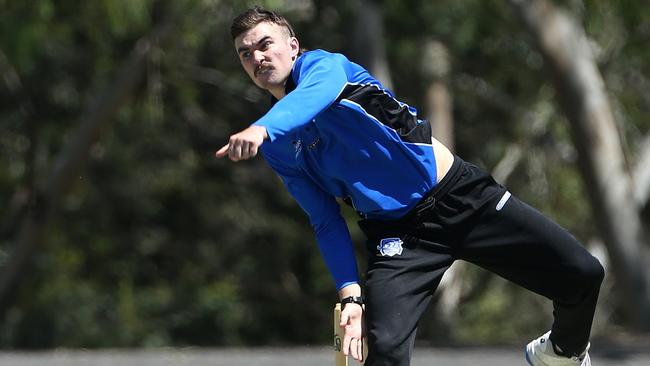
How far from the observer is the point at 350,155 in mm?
4449

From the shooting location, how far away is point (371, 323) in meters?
4.37

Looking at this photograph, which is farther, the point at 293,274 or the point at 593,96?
the point at 293,274

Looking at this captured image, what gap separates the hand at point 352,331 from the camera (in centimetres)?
434

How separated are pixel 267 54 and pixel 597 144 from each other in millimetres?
9408

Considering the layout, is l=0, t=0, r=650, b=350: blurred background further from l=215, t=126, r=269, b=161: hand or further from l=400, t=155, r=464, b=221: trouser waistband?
l=215, t=126, r=269, b=161: hand

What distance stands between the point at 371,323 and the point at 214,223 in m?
16.0

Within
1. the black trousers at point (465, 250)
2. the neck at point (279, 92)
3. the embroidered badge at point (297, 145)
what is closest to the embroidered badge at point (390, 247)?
Result: the black trousers at point (465, 250)

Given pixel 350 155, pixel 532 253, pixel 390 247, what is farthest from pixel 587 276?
pixel 350 155

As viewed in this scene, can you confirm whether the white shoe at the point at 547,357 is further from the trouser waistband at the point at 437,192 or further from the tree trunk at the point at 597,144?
the tree trunk at the point at 597,144

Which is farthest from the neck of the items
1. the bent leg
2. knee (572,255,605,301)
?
knee (572,255,605,301)

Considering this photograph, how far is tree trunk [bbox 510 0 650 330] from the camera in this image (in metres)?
13.0

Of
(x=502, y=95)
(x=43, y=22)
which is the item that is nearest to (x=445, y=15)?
(x=502, y=95)

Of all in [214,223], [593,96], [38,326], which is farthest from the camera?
[214,223]

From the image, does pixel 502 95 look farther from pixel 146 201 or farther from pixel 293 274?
pixel 146 201
